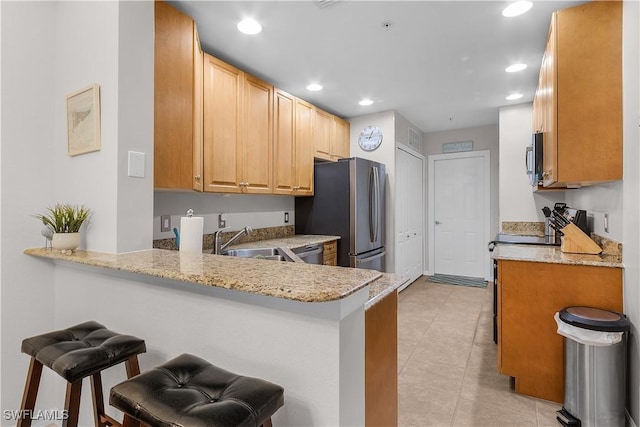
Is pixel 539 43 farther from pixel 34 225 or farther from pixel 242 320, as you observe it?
pixel 34 225

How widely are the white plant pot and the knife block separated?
2.93 m

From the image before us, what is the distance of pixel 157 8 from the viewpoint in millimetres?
1882

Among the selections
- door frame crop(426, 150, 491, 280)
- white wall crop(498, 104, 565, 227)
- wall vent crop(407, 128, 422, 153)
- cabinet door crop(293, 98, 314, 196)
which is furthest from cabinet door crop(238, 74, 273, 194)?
door frame crop(426, 150, 491, 280)

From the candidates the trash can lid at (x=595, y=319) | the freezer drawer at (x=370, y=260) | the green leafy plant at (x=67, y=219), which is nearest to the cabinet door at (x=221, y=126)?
the green leafy plant at (x=67, y=219)

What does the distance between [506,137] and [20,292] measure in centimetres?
470

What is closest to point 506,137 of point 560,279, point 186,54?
point 560,279

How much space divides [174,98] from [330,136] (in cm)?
233

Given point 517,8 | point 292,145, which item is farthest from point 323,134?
point 517,8

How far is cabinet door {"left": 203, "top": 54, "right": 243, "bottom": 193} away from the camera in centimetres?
243

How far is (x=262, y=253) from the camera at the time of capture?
2.81m

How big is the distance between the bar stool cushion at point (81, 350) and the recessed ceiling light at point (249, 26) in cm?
199

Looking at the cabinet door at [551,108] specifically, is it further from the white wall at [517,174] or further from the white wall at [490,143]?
the white wall at [490,143]

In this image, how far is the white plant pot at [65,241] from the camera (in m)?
1.50

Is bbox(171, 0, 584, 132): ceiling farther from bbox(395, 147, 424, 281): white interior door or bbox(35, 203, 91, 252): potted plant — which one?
bbox(35, 203, 91, 252): potted plant
